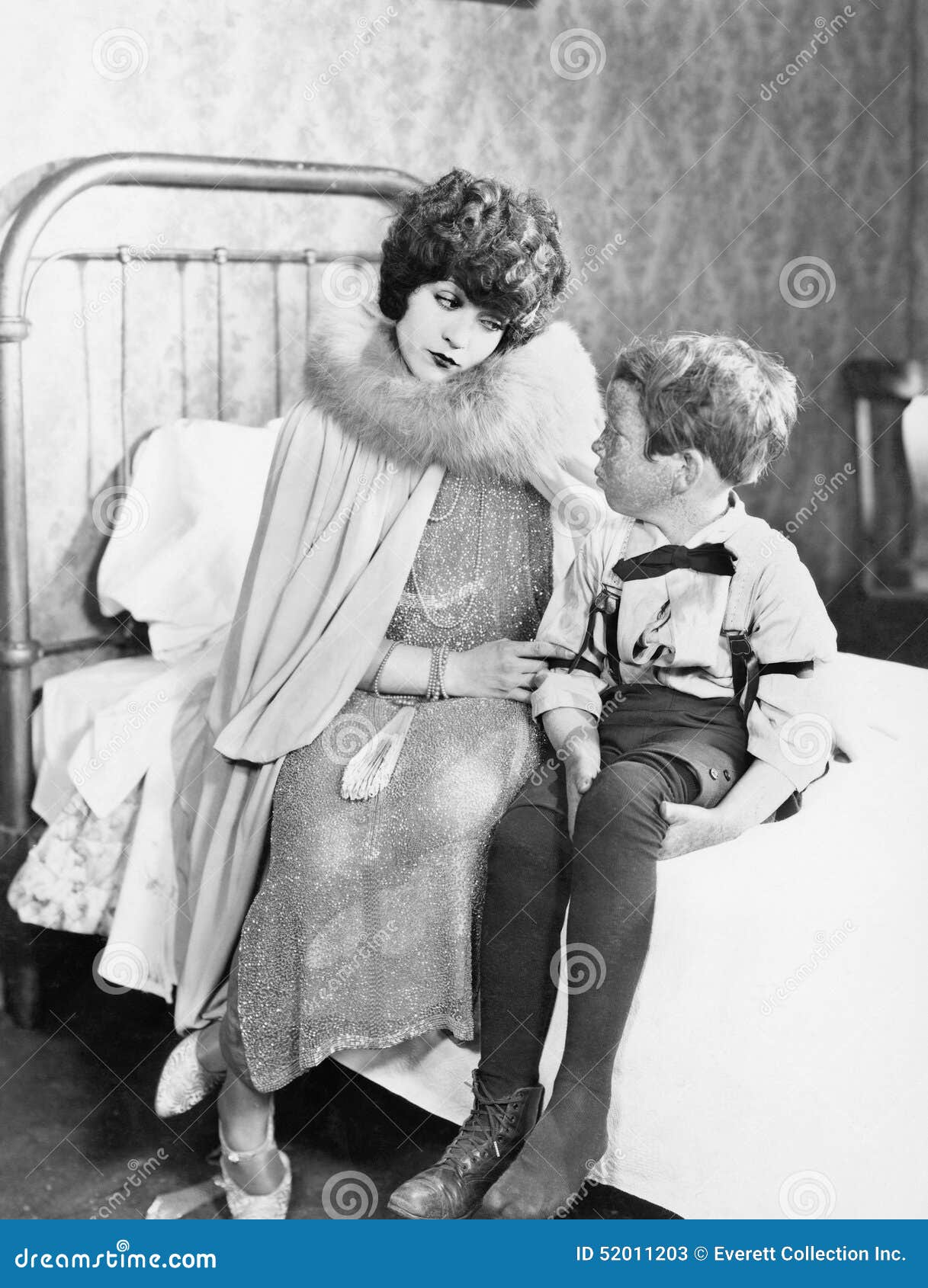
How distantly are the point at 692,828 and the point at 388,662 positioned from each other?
1.46ft

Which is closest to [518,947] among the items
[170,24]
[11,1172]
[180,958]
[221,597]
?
[180,958]

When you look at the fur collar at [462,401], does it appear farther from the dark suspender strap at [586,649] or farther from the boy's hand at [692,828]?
the boy's hand at [692,828]

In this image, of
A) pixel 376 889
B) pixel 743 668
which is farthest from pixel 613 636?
pixel 376 889

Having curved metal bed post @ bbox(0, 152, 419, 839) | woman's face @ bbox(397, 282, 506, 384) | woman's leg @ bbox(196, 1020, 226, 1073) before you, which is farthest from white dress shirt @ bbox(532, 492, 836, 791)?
curved metal bed post @ bbox(0, 152, 419, 839)

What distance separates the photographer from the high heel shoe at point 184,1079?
5.73 ft

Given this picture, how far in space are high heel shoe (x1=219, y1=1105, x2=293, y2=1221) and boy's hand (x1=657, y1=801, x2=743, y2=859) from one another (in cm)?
61

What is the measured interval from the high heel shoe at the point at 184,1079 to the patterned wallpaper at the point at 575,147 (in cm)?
94

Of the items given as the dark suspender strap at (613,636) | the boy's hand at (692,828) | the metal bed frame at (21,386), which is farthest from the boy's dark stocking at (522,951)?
the metal bed frame at (21,386)

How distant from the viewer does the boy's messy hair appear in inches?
56.3

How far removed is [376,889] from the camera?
1520 millimetres

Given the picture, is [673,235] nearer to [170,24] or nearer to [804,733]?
[170,24]

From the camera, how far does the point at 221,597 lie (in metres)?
2.21

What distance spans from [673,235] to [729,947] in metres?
2.20

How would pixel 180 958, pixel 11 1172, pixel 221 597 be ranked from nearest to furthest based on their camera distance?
pixel 11 1172 → pixel 180 958 → pixel 221 597
